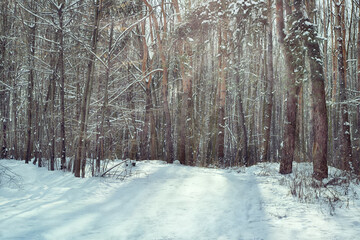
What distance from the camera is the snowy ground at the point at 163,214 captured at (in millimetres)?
3744

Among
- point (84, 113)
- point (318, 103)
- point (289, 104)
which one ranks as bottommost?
point (84, 113)

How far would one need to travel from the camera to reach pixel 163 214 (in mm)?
4809

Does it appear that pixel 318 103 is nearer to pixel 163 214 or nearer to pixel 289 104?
pixel 289 104

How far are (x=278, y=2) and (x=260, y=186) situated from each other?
6594 millimetres

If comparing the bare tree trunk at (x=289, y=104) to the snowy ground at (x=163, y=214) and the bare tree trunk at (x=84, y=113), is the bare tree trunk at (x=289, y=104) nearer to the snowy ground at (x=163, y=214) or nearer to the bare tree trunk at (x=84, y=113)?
the snowy ground at (x=163, y=214)

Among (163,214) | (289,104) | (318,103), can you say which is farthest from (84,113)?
(318,103)

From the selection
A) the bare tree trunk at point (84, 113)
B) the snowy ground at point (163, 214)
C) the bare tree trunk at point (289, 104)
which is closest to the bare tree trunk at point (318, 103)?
the bare tree trunk at point (289, 104)

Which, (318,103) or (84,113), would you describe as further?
(84,113)

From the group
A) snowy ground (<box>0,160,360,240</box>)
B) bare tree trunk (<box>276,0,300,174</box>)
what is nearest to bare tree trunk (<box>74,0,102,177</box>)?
snowy ground (<box>0,160,360,240</box>)

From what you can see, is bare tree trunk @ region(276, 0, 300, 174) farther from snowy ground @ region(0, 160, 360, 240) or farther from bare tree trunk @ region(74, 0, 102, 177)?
bare tree trunk @ region(74, 0, 102, 177)

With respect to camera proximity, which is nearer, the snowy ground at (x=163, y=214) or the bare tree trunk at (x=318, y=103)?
the snowy ground at (x=163, y=214)

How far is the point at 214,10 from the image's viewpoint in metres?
10.9

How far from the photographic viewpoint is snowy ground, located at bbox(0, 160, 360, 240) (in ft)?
12.3

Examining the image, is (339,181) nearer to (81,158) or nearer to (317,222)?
(317,222)
